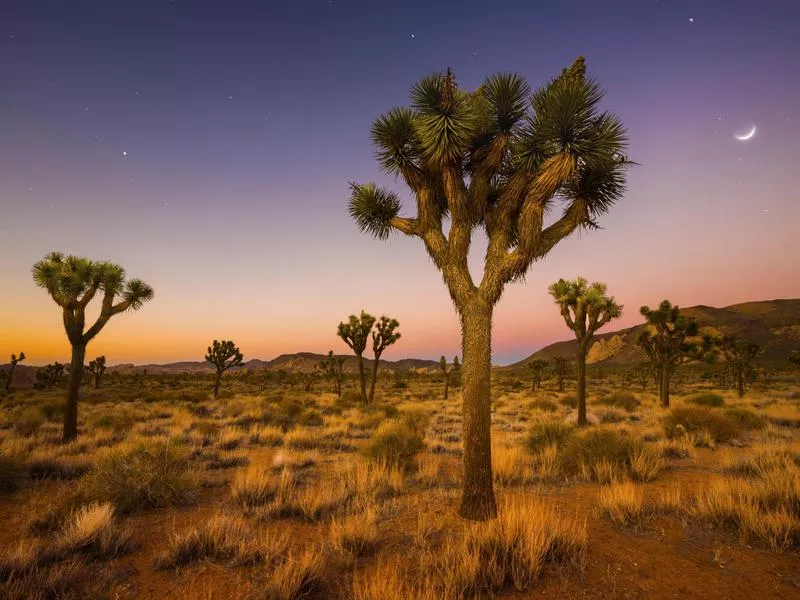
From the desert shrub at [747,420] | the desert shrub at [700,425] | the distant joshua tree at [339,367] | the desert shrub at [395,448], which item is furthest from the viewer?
the distant joshua tree at [339,367]

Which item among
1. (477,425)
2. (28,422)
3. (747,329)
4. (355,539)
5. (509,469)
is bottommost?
(28,422)

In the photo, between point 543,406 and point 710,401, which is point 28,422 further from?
point 710,401

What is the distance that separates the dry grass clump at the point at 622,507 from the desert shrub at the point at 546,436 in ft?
14.6

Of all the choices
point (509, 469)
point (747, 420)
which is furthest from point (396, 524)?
point (747, 420)

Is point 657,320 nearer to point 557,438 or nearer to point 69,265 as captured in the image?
point 557,438

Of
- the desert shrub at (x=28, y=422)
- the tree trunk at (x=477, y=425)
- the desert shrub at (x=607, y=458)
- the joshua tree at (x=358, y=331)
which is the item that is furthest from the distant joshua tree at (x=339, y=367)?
the tree trunk at (x=477, y=425)

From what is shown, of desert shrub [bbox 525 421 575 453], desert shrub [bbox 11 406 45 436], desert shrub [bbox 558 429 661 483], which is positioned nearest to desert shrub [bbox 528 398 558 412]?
desert shrub [bbox 525 421 575 453]

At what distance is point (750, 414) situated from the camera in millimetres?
15719

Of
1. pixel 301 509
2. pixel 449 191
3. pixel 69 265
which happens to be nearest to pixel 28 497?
pixel 301 509

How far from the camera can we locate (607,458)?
863 cm

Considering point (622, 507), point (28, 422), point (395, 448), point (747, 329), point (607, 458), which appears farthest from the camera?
point (747, 329)

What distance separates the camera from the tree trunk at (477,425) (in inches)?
231

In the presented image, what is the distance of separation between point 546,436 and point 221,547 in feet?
30.5

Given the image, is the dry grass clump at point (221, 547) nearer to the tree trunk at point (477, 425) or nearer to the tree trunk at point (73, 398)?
the tree trunk at point (477, 425)
